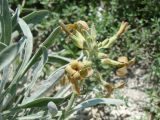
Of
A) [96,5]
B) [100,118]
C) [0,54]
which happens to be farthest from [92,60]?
[96,5]

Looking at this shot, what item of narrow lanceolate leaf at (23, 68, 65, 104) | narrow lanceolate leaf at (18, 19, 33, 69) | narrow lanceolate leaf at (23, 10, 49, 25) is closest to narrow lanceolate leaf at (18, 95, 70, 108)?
narrow lanceolate leaf at (23, 68, 65, 104)

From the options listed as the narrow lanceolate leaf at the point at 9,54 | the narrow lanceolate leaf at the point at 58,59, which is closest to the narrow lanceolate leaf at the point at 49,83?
the narrow lanceolate leaf at the point at 9,54

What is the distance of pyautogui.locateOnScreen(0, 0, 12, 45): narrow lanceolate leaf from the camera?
7.64 feet

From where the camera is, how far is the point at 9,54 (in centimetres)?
210

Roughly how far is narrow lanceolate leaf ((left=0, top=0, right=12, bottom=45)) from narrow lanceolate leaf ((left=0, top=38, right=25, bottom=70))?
10.6 inches

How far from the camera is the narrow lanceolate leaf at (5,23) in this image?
2.33 m

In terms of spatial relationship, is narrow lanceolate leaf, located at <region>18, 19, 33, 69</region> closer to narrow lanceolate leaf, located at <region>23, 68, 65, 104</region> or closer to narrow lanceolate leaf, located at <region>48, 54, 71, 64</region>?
narrow lanceolate leaf, located at <region>23, 68, 65, 104</region>

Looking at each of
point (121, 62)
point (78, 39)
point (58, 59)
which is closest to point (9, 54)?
point (78, 39)

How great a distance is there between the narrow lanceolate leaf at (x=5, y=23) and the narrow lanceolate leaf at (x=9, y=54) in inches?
10.6

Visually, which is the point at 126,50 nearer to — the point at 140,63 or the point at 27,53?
the point at 140,63

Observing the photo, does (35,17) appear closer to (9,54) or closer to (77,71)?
(9,54)

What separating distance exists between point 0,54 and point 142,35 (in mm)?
1464

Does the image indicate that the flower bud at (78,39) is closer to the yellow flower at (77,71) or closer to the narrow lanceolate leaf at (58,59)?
the yellow flower at (77,71)

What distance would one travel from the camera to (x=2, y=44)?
7.37 ft
